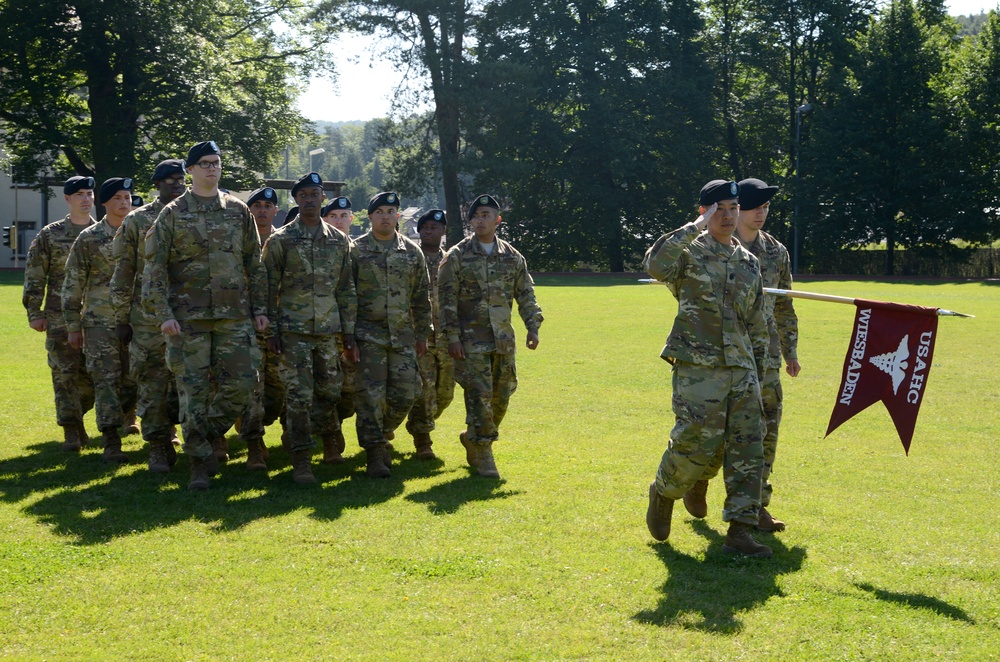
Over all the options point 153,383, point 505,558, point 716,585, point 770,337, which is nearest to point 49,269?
point 153,383

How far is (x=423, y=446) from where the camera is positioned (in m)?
9.73

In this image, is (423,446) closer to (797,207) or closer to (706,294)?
(706,294)

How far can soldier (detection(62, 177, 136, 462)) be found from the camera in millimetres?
9227

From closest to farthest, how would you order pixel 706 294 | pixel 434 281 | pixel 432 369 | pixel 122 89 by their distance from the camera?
pixel 706 294
pixel 432 369
pixel 434 281
pixel 122 89

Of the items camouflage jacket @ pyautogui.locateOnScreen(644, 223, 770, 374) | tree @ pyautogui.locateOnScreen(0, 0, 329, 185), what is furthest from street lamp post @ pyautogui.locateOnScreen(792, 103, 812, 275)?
camouflage jacket @ pyautogui.locateOnScreen(644, 223, 770, 374)

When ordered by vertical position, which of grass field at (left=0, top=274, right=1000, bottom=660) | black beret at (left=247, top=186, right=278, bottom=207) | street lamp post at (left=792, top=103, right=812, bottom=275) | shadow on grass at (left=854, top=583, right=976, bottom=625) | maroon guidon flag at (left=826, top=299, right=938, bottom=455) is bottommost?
shadow on grass at (left=854, top=583, right=976, bottom=625)

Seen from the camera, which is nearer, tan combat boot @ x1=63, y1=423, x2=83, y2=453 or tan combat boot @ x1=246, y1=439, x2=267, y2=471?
tan combat boot @ x1=246, y1=439, x2=267, y2=471

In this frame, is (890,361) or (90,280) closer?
(890,361)

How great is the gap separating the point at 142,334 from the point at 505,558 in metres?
4.16

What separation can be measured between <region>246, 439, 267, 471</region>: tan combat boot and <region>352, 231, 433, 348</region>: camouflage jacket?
4.37 ft

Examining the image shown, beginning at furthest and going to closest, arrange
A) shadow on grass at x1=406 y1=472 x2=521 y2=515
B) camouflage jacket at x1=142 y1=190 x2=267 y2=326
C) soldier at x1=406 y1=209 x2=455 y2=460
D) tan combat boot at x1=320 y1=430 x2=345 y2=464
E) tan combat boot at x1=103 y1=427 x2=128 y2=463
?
soldier at x1=406 y1=209 x2=455 y2=460 → tan combat boot at x1=320 y1=430 x2=345 y2=464 → tan combat boot at x1=103 y1=427 x2=128 y2=463 → camouflage jacket at x1=142 y1=190 x2=267 y2=326 → shadow on grass at x1=406 y1=472 x2=521 y2=515

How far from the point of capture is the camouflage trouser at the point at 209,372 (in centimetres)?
812

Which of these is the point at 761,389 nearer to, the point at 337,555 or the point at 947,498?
the point at 947,498

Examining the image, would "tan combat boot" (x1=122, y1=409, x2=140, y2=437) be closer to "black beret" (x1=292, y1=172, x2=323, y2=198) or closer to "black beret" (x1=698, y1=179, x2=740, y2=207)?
"black beret" (x1=292, y1=172, x2=323, y2=198)
